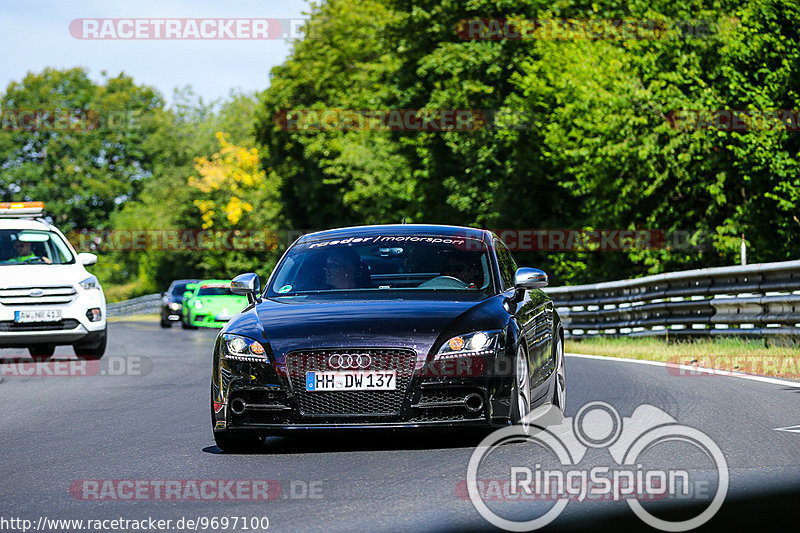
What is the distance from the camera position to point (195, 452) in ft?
27.9

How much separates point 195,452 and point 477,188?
38970 millimetres

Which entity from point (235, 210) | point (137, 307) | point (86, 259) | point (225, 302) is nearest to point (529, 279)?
point (86, 259)

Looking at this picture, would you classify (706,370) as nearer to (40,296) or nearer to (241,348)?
(241,348)

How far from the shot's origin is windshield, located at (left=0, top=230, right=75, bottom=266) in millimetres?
18922

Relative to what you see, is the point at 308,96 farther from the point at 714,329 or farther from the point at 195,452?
the point at 195,452

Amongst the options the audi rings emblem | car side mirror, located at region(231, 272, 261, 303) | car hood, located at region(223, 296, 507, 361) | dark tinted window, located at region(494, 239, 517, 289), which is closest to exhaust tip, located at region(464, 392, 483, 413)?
car hood, located at region(223, 296, 507, 361)

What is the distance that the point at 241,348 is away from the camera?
8.33 metres

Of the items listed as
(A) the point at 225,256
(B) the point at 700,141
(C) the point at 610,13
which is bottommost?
(A) the point at 225,256

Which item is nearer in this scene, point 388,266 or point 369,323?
point 369,323

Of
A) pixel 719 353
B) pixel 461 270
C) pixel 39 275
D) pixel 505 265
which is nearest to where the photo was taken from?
pixel 461 270

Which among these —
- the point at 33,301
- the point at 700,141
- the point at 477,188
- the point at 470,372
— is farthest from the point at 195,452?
the point at 477,188

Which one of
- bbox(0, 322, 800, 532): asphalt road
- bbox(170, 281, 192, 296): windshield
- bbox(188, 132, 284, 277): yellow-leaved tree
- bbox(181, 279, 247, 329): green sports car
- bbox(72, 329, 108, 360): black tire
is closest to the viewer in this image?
bbox(0, 322, 800, 532): asphalt road

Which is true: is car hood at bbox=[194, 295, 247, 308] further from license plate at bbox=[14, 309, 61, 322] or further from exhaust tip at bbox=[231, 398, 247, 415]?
exhaust tip at bbox=[231, 398, 247, 415]

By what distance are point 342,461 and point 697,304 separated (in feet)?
39.0
